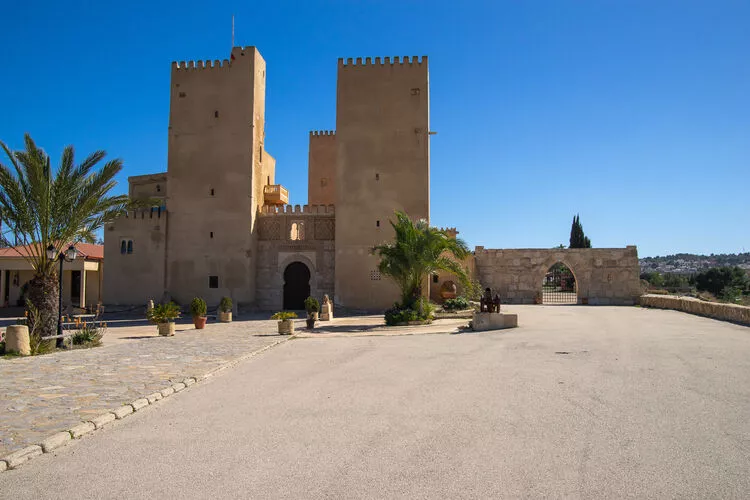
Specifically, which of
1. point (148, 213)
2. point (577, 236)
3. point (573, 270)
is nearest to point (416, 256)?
point (148, 213)

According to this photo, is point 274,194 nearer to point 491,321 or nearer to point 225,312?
point 225,312

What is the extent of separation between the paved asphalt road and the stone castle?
13.8 metres

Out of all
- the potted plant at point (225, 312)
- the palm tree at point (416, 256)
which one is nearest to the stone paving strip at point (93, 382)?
the potted plant at point (225, 312)

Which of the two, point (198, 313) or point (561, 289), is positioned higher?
point (561, 289)

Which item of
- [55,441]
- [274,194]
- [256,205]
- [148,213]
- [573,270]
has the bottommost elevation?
[55,441]

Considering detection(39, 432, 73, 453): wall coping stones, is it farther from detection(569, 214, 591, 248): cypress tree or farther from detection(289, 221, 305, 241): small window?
detection(569, 214, 591, 248): cypress tree

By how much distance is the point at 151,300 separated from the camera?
23.1m

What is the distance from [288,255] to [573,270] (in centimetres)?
1480

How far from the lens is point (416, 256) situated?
18422mm

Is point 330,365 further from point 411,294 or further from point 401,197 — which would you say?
point 401,197

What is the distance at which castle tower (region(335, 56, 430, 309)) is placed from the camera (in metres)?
23.6

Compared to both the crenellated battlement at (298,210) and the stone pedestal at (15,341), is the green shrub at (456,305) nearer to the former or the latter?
the crenellated battlement at (298,210)

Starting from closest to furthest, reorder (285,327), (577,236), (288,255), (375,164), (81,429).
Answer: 1. (81,429)
2. (285,327)
3. (375,164)
4. (288,255)
5. (577,236)

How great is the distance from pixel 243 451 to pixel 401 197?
1915cm
